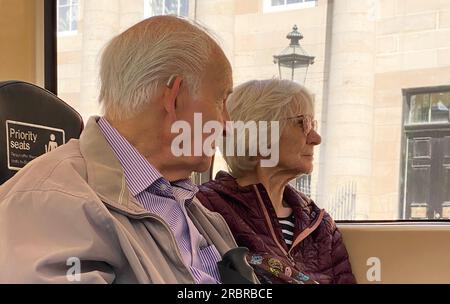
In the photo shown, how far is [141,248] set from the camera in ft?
3.05

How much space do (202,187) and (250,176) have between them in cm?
18

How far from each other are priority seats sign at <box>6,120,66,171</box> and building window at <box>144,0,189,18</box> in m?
0.61

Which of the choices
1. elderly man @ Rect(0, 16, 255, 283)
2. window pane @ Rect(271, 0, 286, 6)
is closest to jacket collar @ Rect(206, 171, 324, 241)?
elderly man @ Rect(0, 16, 255, 283)

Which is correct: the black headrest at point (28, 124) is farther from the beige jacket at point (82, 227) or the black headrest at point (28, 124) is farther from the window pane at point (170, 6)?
the window pane at point (170, 6)

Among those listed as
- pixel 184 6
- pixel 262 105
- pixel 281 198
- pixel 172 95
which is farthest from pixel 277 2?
pixel 172 95

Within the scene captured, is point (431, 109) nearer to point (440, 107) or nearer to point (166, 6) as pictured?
point (440, 107)

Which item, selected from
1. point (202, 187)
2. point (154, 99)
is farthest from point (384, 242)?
point (154, 99)

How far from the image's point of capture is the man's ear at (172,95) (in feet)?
3.58

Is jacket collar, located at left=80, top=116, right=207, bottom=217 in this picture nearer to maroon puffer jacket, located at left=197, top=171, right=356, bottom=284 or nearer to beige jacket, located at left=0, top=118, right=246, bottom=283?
beige jacket, located at left=0, top=118, right=246, bottom=283

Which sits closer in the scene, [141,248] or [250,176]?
[141,248]

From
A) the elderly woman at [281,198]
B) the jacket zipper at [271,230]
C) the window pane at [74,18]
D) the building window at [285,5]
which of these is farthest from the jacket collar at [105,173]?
the window pane at [74,18]

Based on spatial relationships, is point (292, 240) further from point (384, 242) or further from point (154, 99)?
point (154, 99)

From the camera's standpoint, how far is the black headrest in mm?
1233

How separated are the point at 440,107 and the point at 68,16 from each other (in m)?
1.36
